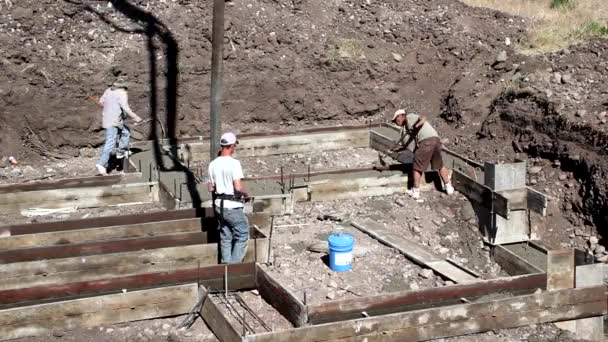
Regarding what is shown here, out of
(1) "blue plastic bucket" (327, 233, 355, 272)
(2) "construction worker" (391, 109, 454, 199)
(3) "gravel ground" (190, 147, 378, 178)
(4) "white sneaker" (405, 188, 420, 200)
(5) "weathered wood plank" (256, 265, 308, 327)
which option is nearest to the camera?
(5) "weathered wood plank" (256, 265, 308, 327)

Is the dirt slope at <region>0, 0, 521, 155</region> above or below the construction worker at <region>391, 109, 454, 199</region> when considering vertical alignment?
above

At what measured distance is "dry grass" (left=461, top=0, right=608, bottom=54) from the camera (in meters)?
15.3

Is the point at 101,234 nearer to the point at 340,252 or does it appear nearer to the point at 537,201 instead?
the point at 340,252

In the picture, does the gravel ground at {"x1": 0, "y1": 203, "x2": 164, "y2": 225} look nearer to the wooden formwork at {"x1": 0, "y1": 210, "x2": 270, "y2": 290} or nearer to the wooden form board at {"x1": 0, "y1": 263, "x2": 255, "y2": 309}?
the wooden formwork at {"x1": 0, "y1": 210, "x2": 270, "y2": 290}

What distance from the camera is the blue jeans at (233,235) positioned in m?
9.03

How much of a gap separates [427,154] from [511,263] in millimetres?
2398

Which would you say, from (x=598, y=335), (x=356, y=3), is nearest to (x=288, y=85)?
(x=356, y=3)

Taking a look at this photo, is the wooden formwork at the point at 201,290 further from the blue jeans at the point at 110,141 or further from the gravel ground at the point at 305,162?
the gravel ground at the point at 305,162

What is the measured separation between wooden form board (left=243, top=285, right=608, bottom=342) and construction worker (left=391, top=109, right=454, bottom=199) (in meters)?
3.60

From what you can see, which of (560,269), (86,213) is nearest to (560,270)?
(560,269)

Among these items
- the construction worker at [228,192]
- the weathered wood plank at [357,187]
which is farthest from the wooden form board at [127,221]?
the weathered wood plank at [357,187]

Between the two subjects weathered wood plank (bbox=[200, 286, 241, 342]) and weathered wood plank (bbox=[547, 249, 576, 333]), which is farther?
weathered wood plank (bbox=[547, 249, 576, 333])

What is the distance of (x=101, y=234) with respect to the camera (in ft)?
32.5

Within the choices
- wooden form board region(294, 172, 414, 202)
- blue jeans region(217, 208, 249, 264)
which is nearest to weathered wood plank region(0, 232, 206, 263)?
blue jeans region(217, 208, 249, 264)
